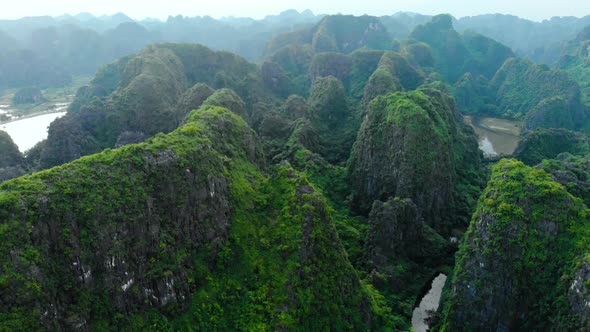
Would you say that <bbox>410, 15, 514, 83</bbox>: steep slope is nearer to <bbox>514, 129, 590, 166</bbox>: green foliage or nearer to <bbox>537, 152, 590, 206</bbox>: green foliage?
<bbox>514, 129, 590, 166</bbox>: green foliage

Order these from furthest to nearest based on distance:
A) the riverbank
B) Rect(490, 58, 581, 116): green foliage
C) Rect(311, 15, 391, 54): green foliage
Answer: Rect(311, 15, 391, 54): green foliage
Rect(490, 58, 581, 116): green foliage
the riverbank

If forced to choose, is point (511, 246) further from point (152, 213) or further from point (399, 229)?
point (152, 213)

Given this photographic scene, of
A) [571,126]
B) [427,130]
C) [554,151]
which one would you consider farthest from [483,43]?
[427,130]

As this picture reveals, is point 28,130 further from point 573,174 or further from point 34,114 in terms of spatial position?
point 573,174

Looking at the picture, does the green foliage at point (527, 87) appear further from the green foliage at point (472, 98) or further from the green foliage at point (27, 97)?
the green foliage at point (27, 97)

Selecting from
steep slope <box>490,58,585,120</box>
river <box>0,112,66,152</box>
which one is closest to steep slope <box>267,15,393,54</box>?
steep slope <box>490,58,585,120</box>

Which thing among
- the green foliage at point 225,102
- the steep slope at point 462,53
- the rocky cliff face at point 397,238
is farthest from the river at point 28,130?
the steep slope at point 462,53

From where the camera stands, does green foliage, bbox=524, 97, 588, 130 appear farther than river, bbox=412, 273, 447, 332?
Yes

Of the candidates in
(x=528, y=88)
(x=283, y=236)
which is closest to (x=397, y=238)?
(x=283, y=236)
